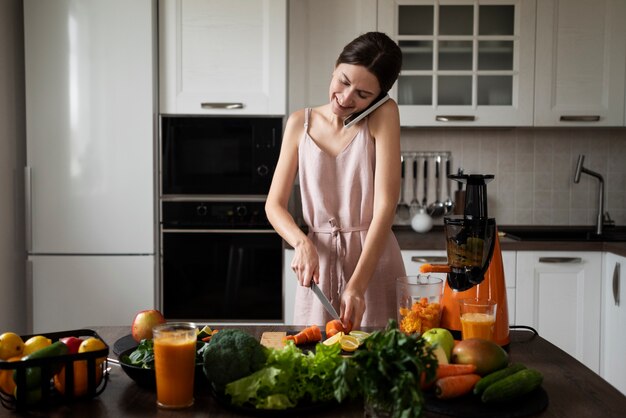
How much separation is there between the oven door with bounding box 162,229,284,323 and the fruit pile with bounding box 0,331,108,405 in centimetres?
189

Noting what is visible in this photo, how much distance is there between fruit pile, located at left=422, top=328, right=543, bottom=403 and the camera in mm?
1112

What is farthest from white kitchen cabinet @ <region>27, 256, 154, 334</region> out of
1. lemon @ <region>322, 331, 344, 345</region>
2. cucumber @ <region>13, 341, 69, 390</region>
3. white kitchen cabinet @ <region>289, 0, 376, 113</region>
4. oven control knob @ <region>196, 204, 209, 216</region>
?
cucumber @ <region>13, 341, 69, 390</region>

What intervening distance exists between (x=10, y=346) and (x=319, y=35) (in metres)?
2.41

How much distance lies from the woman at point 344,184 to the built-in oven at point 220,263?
107 centimetres

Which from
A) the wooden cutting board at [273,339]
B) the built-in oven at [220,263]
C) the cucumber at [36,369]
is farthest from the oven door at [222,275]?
the cucumber at [36,369]

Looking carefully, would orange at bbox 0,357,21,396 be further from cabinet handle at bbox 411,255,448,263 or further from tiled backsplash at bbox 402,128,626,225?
tiled backsplash at bbox 402,128,626,225

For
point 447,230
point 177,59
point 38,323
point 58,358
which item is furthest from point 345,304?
point 38,323

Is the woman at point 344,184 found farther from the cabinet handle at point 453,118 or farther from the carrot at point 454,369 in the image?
the cabinet handle at point 453,118

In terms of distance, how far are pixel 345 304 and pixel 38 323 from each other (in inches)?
82.0

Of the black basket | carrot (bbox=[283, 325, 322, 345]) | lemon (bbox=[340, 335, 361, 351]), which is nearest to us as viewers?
the black basket

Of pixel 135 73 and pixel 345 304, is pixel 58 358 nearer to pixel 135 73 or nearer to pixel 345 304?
pixel 345 304

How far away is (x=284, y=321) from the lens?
310cm

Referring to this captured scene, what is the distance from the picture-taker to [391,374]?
3.03 ft

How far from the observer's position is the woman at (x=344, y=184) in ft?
6.02
